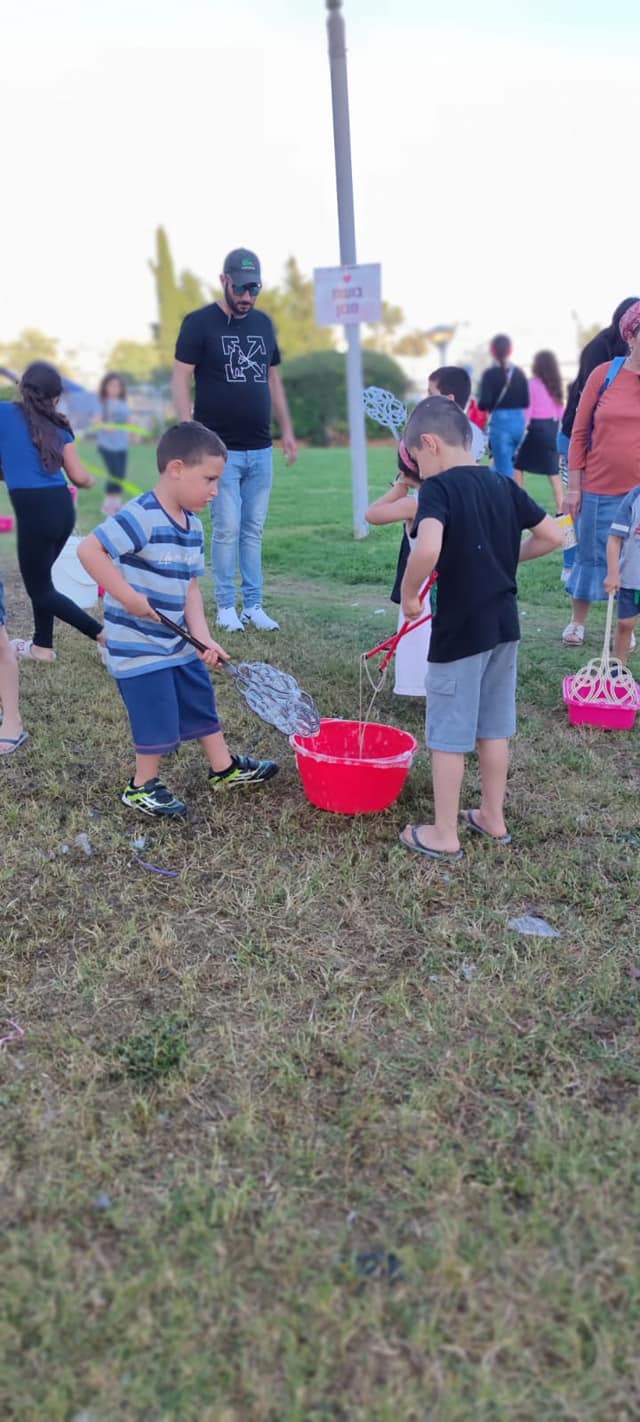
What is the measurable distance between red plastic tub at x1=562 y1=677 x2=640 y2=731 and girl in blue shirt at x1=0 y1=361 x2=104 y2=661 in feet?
7.64

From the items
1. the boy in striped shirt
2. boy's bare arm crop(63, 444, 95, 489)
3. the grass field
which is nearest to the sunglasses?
boy's bare arm crop(63, 444, 95, 489)

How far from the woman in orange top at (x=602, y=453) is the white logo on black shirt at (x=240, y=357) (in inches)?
72.0

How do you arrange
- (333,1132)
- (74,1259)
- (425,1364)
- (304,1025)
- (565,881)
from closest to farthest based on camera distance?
(425,1364), (74,1259), (333,1132), (304,1025), (565,881)

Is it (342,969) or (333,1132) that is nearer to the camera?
(333,1132)

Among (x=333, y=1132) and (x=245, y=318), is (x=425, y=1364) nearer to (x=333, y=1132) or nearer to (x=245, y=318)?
(x=333, y=1132)

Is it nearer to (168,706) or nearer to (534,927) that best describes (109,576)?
(168,706)

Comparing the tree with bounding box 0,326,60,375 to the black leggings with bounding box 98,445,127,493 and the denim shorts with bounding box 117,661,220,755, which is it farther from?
the denim shorts with bounding box 117,661,220,755

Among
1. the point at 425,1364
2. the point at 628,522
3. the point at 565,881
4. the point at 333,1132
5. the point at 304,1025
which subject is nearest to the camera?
the point at 425,1364

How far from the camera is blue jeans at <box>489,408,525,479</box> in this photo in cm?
1007

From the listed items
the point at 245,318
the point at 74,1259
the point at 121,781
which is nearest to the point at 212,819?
A: the point at 121,781

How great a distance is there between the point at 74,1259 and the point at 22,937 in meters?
1.22

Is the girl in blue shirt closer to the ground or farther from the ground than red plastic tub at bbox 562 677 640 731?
farther from the ground

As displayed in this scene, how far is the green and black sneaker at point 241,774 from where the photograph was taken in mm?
3838

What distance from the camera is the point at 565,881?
Result: 320 cm
